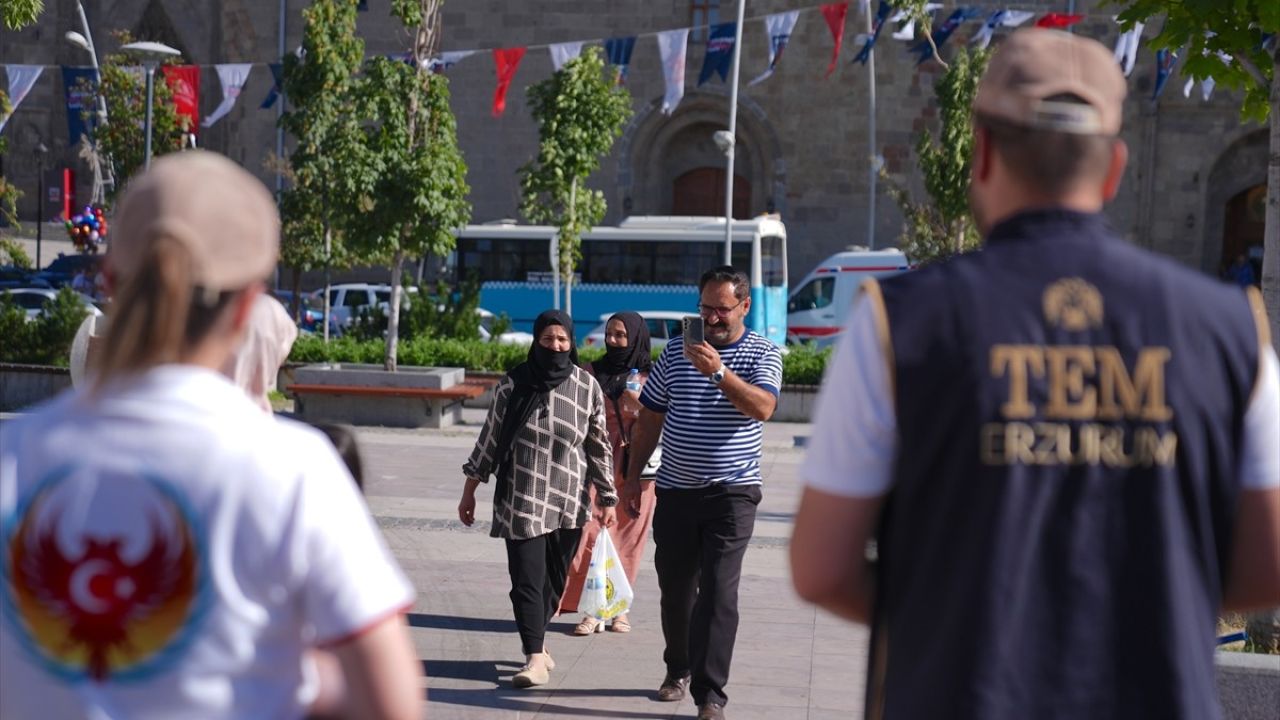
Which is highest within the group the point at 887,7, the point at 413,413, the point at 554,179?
the point at 887,7

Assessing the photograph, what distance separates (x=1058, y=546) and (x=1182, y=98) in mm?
35101

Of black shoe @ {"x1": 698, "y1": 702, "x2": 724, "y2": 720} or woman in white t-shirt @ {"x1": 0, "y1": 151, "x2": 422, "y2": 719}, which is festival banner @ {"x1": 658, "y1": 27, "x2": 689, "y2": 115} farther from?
woman in white t-shirt @ {"x1": 0, "y1": 151, "x2": 422, "y2": 719}

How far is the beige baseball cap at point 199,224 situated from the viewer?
78.7 inches

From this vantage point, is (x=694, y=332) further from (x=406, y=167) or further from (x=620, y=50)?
(x=620, y=50)

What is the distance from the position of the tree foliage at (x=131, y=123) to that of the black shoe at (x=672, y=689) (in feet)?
74.4

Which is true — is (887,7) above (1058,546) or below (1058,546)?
above

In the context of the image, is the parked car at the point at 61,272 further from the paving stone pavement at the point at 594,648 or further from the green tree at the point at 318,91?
the paving stone pavement at the point at 594,648

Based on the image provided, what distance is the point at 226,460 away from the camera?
195cm

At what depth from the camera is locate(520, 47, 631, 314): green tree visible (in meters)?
23.4

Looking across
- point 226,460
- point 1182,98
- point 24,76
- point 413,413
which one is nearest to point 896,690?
point 226,460

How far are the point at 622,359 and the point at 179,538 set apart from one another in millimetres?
6203

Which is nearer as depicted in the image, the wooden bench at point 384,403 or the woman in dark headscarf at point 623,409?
the woman in dark headscarf at point 623,409

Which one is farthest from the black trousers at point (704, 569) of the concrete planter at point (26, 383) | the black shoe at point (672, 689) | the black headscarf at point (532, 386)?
the concrete planter at point (26, 383)

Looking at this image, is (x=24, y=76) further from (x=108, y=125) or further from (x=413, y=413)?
(x=413, y=413)
